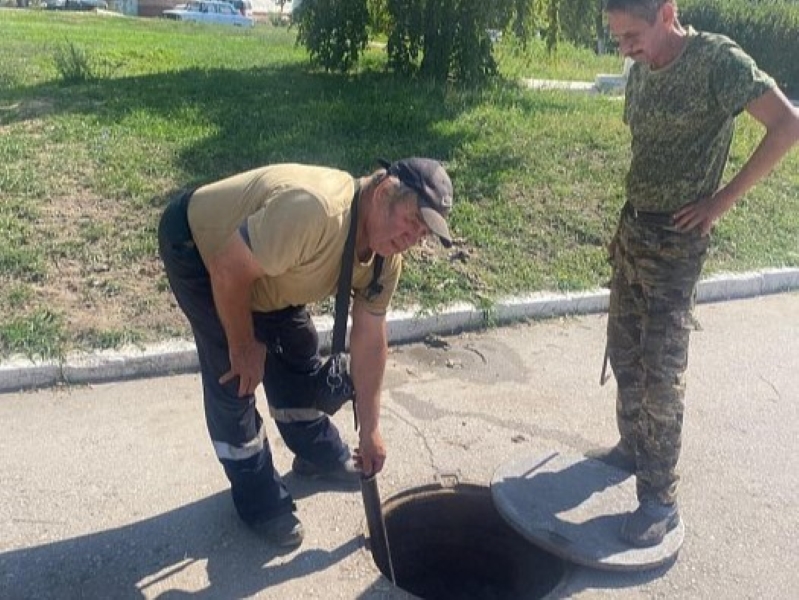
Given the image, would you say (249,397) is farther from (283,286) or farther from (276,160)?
(276,160)

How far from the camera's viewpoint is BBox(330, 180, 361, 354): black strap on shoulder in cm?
273

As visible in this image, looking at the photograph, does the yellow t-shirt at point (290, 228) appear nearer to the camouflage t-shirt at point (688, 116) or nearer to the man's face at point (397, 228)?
the man's face at point (397, 228)

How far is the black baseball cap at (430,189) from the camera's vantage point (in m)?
2.54

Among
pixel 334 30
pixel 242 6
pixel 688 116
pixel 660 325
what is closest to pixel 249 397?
pixel 660 325

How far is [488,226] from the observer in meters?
6.34

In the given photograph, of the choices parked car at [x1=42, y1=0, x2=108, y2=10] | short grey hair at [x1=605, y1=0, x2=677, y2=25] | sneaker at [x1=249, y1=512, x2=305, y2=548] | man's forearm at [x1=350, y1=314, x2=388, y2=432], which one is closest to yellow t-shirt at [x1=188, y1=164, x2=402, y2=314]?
man's forearm at [x1=350, y1=314, x2=388, y2=432]

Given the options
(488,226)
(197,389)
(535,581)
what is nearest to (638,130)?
(535,581)

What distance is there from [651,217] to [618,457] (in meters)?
1.22

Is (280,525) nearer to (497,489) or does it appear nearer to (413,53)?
(497,489)

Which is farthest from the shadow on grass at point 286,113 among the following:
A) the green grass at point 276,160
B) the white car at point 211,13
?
the white car at point 211,13

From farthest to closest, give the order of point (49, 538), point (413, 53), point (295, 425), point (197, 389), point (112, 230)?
point (413, 53), point (112, 230), point (197, 389), point (295, 425), point (49, 538)

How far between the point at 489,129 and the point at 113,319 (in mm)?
4356

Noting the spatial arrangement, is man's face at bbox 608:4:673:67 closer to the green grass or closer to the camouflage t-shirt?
the camouflage t-shirt

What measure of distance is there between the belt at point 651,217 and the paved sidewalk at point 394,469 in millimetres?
1251
